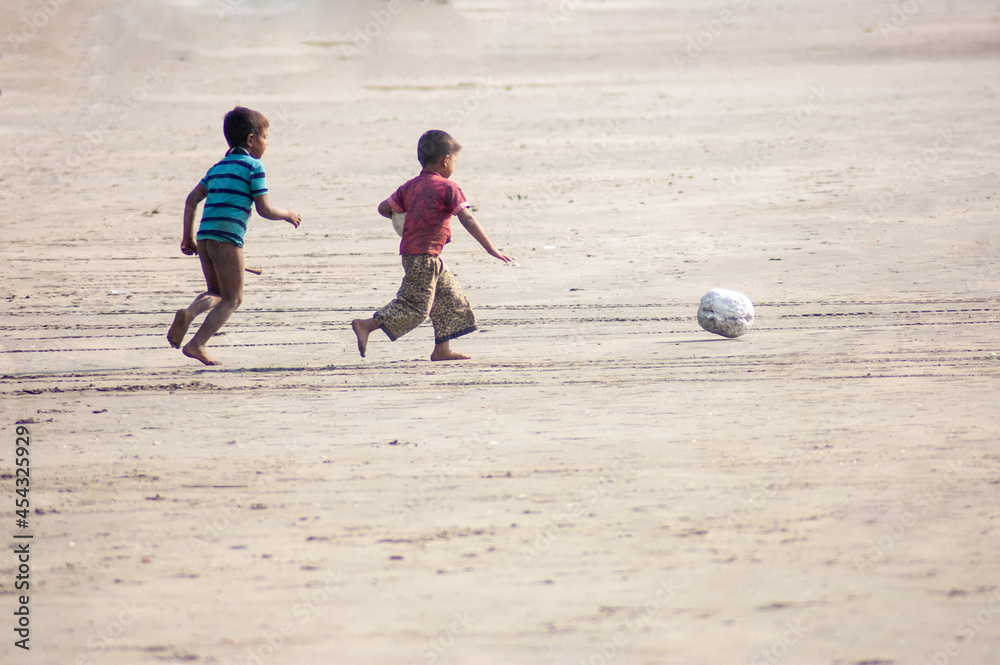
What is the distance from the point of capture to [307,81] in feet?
80.1

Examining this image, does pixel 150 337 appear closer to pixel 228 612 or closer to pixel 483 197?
A: pixel 228 612

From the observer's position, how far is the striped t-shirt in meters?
6.02

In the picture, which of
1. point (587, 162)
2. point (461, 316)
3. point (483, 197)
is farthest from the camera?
point (587, 162)

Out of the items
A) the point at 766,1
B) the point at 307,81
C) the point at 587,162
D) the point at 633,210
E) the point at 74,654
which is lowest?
the point at 74,654

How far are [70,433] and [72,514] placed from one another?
106cm

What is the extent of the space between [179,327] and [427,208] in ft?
5.51

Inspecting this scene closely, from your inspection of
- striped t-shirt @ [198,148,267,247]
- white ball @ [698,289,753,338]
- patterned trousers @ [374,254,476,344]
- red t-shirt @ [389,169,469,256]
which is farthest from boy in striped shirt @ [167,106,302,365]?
white ball @ [698,289,753,338]

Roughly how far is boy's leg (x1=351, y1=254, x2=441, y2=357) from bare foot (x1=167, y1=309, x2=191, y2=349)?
3.30ft

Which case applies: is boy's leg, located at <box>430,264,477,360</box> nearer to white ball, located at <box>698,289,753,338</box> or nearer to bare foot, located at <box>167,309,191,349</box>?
bare foot, located at <box>167,309,191,349</box>

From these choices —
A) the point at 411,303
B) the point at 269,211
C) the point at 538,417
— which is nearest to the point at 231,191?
the point at 269,211

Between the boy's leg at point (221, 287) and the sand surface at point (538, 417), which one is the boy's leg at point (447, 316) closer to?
the sand surface at point (538, 417)

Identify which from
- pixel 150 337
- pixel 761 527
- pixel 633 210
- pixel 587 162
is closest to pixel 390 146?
pixel 587 162

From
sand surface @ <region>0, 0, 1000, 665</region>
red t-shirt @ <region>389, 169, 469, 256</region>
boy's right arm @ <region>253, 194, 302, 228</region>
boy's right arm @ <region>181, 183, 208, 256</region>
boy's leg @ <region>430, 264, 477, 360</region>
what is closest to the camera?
sand surface @ <region>0, 0, 1000, 665</region>

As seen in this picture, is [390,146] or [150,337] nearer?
[150,337]
